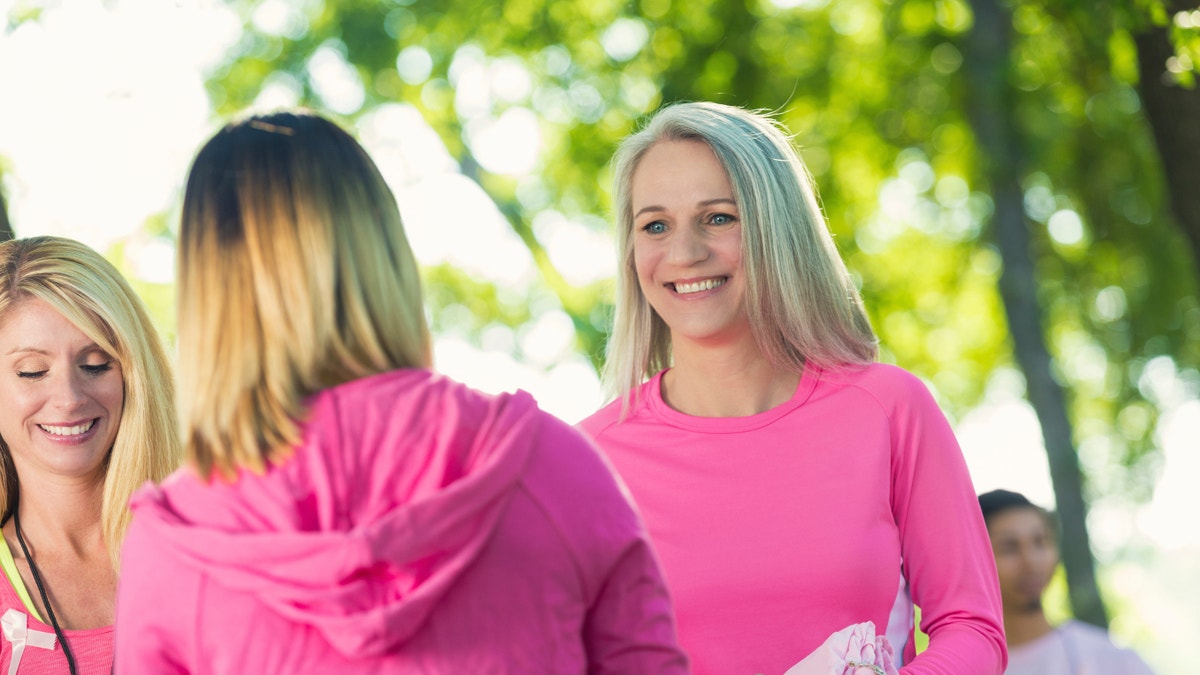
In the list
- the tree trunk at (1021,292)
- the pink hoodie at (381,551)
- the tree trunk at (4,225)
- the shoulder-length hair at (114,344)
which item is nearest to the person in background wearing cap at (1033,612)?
the shoulder-length hair at (114,344)

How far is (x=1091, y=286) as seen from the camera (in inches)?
607

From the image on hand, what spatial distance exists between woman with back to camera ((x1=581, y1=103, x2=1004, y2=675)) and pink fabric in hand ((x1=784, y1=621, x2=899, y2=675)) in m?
0.09

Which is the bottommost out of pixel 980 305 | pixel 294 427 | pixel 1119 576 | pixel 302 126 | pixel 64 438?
pixel 1119 576

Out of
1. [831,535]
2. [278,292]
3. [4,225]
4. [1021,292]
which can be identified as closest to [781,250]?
[831,535]

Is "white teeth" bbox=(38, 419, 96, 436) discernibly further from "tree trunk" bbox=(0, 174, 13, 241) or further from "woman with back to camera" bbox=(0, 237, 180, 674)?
"tree trunk" bbox=(0, 174, 13, 241)

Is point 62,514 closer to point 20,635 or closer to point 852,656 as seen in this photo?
point 20,635

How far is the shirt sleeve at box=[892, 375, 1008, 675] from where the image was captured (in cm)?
317

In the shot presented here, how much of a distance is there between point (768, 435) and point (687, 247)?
1.70ft

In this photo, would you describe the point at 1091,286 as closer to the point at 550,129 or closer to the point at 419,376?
the point at 550,129

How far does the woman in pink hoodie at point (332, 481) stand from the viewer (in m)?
1.97

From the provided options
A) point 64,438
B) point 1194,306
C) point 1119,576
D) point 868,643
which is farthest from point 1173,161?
point 1119,576

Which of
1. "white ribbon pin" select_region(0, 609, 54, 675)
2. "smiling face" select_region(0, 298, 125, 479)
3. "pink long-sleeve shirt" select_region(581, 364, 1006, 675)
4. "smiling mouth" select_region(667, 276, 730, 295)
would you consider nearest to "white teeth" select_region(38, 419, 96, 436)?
"smiling face" select_region(0, 298, 125, 479)

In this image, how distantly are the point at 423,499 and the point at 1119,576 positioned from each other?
25738 mm

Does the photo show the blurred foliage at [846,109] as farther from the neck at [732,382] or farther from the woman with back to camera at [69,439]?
the woman with back to camera at [69,439]
